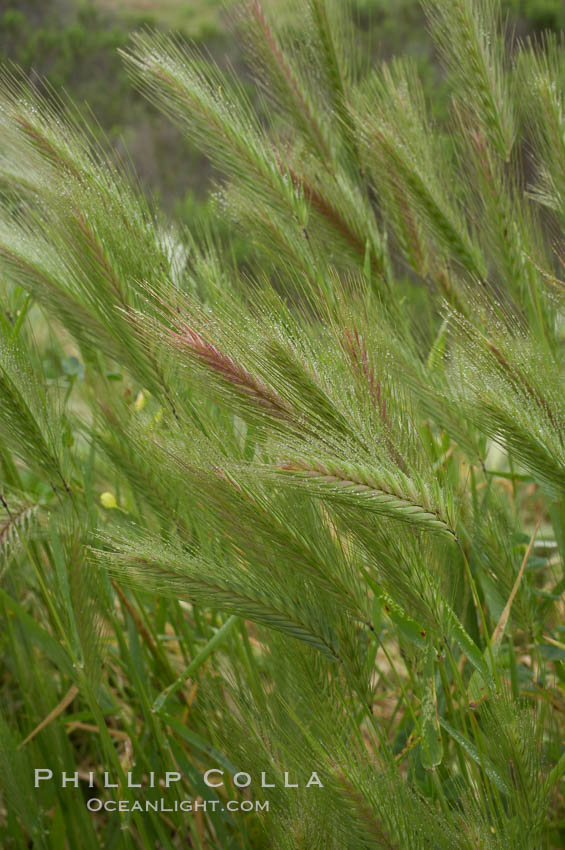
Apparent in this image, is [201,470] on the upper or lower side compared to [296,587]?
upper

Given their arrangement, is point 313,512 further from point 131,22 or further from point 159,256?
point 131,22

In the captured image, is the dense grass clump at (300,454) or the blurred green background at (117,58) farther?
the blurred green background at (117,58)

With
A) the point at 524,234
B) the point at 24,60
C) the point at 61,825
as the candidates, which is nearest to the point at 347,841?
the point at 61,825

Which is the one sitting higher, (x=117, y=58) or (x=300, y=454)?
(x=117, y=58)

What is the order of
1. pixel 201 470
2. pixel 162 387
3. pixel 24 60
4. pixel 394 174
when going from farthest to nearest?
pixel 24 60 < pixel 394 174 < pixel 162 387 < pixel 201 470

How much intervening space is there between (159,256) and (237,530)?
26cm

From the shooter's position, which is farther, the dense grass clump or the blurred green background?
the blurred green background

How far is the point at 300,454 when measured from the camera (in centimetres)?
44

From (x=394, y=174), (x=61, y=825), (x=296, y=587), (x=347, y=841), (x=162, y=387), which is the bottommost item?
(x=61, y=825)

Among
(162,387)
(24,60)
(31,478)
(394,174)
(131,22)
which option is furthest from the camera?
(131,22)

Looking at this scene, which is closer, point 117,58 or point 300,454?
point 300,454

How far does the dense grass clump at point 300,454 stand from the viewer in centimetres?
51

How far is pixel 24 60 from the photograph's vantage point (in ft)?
17.8

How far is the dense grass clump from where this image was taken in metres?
0.51
